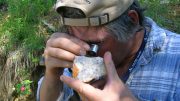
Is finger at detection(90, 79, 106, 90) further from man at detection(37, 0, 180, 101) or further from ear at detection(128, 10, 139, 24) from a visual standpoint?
ear at detection(128, 10, 139, 24)

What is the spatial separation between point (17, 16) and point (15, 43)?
1.39 ft

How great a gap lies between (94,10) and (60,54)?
0.84ft

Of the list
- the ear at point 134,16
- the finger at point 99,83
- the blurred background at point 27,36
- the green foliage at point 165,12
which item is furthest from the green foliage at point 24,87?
the finger at point 99,83

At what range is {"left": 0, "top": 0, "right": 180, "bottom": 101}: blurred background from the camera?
4.28 meters

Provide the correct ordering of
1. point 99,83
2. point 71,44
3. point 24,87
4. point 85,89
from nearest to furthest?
point 85,89
point 99,83
point 71,44
point 24,87

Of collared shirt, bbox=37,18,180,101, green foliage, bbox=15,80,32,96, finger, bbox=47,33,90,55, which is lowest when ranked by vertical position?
green foliage, bbox=15,80,32,96

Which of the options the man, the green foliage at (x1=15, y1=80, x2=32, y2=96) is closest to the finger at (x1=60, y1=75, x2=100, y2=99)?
the man

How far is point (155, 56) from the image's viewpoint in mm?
1932

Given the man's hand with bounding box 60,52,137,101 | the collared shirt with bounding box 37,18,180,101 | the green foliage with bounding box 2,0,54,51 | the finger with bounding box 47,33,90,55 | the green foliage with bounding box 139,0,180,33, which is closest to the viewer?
the man's hand with bounding box 60,52,137,101

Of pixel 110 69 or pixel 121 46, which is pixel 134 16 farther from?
pixel 110 69

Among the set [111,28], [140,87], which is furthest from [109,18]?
[140,87]

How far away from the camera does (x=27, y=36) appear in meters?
4.55

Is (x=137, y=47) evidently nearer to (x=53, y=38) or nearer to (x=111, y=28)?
(x=111, y=28)

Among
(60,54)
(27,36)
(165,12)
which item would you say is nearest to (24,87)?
(27,36)
